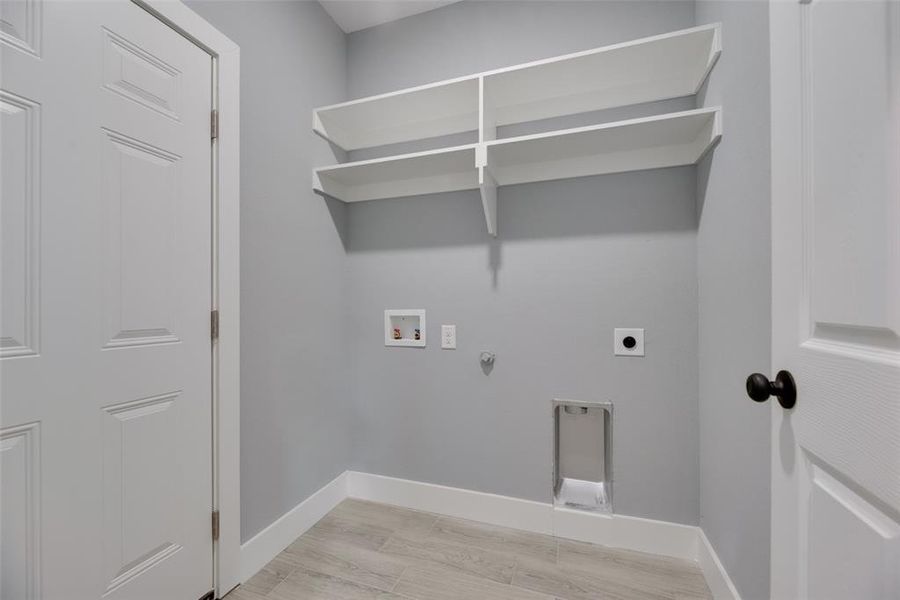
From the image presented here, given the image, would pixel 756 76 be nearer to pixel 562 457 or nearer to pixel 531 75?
pixel 531 75

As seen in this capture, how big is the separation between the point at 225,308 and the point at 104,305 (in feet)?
1.18

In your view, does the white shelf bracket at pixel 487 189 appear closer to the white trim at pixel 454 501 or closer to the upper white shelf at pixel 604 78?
the upper white shelf at pixel 604 78

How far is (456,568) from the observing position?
148 cm

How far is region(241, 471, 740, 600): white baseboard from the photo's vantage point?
1.46 meters

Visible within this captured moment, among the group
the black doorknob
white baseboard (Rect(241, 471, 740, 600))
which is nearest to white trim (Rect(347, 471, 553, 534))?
white baseboard (Rect(241, 471, 740, 600))

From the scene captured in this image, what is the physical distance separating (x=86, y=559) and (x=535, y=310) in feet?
5.73

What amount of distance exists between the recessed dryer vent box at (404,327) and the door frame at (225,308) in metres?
0.78

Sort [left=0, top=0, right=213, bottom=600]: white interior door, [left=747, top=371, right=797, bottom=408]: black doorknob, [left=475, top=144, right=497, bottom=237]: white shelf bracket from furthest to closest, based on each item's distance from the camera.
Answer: [left=475, top=144, right=497, bottom=237]: white shelf bracket, [left=0, top=0, right=213, bottom=600]: white interior door, [left=747, top=371, right=797, bottom=408]: black doorknob

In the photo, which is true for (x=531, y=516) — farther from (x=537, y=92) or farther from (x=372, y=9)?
(x=372, y=9)

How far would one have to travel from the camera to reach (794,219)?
0.67m

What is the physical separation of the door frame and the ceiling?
815mm

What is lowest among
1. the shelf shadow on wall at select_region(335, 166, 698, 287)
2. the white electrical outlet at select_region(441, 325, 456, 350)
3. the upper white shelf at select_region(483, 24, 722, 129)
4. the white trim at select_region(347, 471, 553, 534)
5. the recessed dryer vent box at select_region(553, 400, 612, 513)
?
the white trim at select_region(347, 471, 553, 534)

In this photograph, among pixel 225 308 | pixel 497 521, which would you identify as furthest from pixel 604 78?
pixel 497 521

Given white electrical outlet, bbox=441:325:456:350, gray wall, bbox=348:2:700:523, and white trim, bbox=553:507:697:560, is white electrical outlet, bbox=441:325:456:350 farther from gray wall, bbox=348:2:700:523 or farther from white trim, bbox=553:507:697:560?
white trim, bbox=553:507:697:560
